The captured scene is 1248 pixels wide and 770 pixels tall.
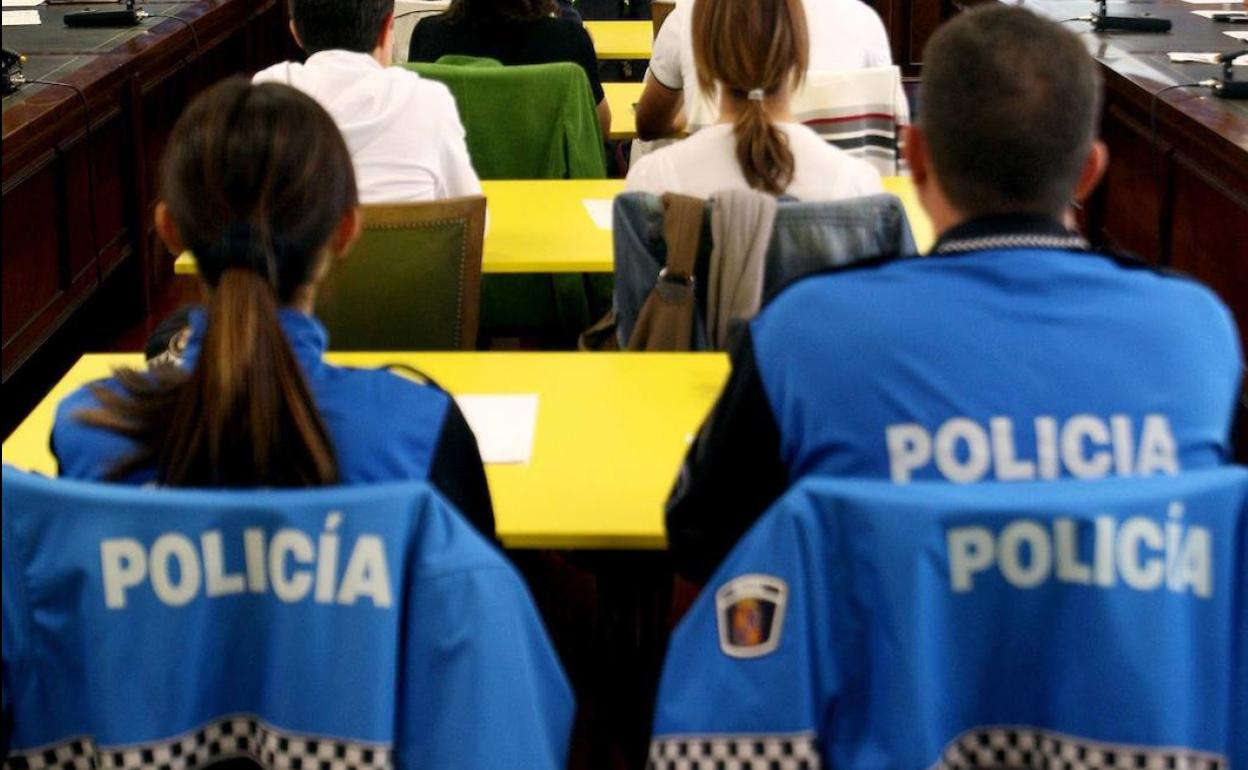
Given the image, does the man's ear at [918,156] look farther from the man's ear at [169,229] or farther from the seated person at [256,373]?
the man's ear at [169,229]

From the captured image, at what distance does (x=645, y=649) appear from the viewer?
2604mm

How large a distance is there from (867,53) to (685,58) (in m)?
0.46

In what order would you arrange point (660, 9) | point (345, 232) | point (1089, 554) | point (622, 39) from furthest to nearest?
1. point (622, 39)
2. point (660, 9)
3. point (345, 232)
4. point (1089, 554)

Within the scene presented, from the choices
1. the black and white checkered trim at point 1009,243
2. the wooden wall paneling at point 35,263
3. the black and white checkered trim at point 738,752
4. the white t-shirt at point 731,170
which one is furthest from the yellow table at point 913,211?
the wooden wall paneling at point 35,263

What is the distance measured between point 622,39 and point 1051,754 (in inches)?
168

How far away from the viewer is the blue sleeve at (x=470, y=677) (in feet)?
4.23

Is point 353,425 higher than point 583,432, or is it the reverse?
point 353,425

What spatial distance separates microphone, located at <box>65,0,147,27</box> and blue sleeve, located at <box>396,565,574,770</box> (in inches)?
157

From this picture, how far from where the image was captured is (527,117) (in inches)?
145

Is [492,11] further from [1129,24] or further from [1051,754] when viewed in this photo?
[1051,754]

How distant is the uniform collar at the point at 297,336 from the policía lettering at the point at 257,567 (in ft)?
0.70

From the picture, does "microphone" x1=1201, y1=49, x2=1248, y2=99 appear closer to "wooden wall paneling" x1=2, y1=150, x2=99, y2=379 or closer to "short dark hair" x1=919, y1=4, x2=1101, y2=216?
"short dark hair" x1=919, y1=4, x2=1101, y2=216

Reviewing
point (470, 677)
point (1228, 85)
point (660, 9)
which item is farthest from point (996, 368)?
point (660, 9)

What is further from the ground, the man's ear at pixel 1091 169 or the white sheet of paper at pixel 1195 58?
the man's ear at pixel 1091 169
